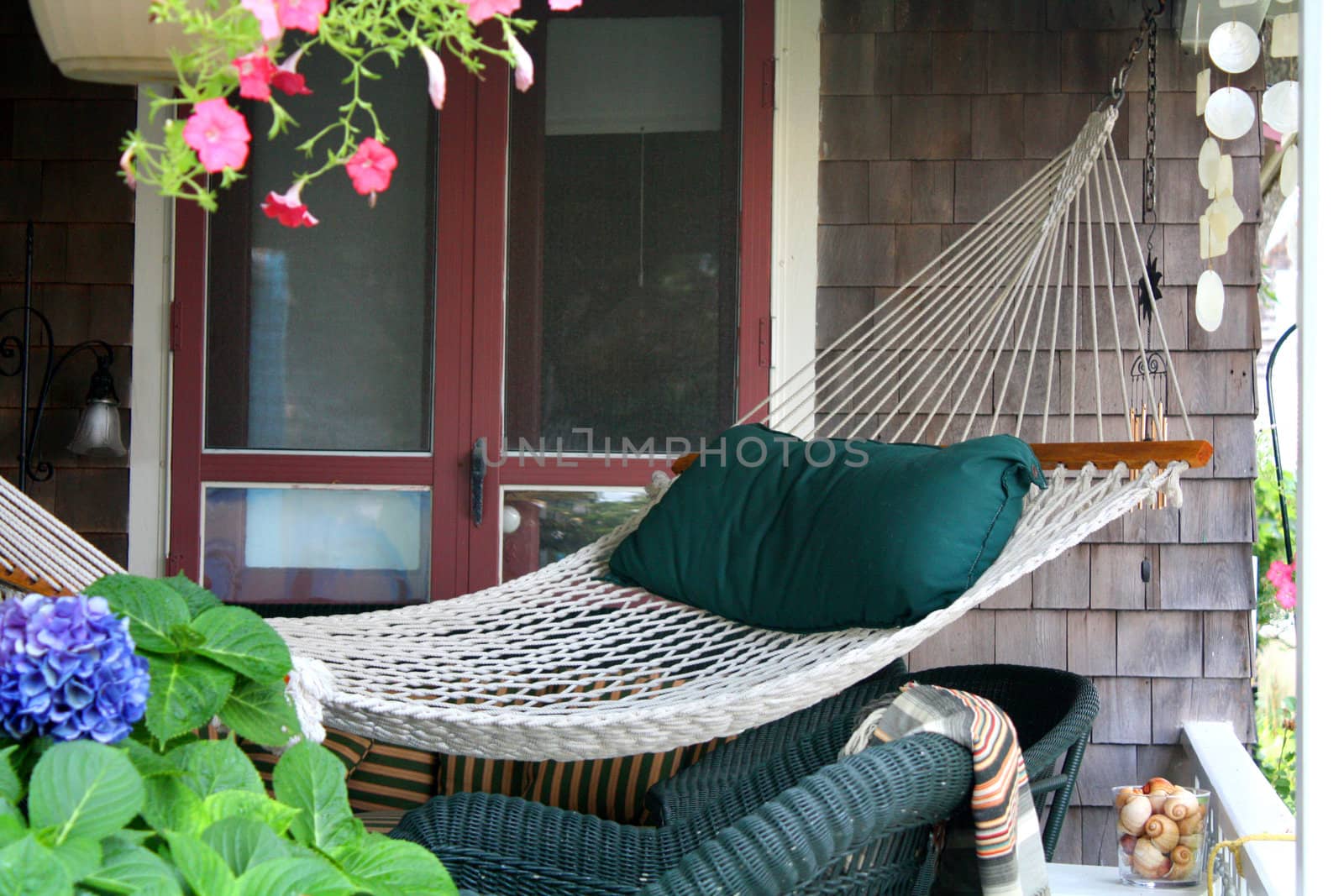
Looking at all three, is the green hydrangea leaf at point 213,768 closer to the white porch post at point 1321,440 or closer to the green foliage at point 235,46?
the green foliage at point 235,46

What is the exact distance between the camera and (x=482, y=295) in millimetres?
2975

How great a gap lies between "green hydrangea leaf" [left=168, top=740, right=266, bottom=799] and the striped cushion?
4.87ft

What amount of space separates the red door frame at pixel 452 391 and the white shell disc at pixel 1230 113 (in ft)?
3.81

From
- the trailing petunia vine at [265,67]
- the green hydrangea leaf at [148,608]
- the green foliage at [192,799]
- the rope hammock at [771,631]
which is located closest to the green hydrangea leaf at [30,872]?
the green foliage at [192,799]

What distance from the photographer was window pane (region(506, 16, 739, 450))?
2951mm

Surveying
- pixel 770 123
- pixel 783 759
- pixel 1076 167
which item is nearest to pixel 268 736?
pixel 783 759

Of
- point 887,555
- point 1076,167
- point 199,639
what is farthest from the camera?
point 1076,167

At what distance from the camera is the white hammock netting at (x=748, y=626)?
1.74 m

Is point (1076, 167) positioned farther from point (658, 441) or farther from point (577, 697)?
point (577, 697)

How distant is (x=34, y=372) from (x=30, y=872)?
2714 millimetres

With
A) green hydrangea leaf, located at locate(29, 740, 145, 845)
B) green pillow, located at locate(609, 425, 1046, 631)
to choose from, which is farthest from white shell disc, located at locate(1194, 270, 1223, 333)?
green hydrangea leaf, located at locate(29, 740, 145, 845)

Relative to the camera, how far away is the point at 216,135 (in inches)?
26.2

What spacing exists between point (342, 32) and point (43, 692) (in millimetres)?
422

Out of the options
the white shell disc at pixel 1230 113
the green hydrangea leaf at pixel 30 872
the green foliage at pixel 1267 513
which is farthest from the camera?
the green foliage at pixel 1267 513
